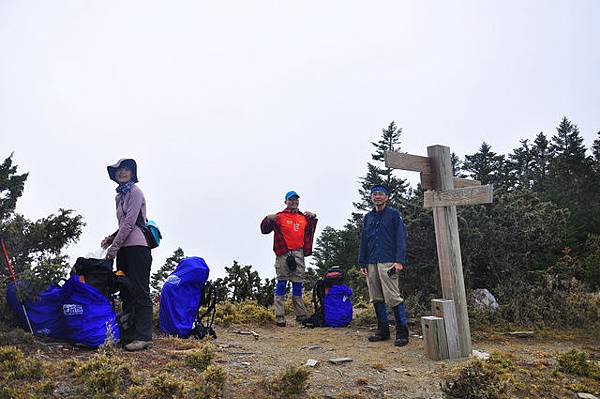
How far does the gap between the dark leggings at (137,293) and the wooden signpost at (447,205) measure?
10.5 feet

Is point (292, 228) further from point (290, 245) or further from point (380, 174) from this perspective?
point (380, 174)

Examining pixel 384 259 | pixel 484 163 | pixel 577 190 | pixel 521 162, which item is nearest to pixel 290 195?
pixel 384 259

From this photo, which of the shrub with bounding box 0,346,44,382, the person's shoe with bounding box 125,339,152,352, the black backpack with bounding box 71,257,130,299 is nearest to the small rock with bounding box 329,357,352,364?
the person's shoe with bounding box 125,339,152,352

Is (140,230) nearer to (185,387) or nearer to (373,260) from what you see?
(185,387)

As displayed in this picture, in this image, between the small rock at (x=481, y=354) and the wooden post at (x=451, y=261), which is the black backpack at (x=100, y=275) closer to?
the wooden post at (x=451, y=261)

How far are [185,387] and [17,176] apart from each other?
648 inches

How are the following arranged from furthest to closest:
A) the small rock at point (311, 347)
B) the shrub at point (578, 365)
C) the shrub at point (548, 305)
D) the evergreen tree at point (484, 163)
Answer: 1. the evergreen tree at point (484, 163)
2. the shrub at point (548, 305)
3. the small rock at point (311, 347)
4. the shrub at point (578, 365)

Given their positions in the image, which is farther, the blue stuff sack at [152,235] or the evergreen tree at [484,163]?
the evergreen tree at [484,163]

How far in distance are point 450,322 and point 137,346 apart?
357 cm

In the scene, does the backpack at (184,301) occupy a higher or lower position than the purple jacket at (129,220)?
lower

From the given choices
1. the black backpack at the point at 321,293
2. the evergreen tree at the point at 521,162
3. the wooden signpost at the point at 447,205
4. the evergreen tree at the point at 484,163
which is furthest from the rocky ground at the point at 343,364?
the evergreen tree at the point at 521,162

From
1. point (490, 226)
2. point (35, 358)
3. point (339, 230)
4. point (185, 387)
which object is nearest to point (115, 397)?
point (185, 387)

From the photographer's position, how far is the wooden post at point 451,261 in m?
5.22

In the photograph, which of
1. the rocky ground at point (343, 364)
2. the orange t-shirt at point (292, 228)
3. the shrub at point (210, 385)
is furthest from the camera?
the orange t-shirt at point (292, 228)
